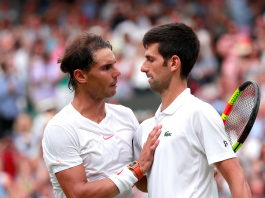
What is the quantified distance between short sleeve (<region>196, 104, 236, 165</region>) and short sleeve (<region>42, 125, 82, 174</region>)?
0.95 metres

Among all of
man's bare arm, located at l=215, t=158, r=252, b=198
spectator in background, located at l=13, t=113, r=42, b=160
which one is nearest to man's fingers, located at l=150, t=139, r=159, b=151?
man's bare arm, located at l=215, t=158, r=252, b=198

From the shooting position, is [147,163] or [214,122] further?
[147,163]

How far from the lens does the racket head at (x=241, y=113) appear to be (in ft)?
9.78

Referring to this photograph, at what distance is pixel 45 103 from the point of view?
983 centimetres

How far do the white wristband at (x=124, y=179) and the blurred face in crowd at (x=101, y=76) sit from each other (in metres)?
0.66

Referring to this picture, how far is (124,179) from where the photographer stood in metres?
3.14

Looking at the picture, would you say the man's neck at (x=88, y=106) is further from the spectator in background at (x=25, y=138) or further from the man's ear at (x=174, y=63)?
the spectator in background at (x=25, y=138)

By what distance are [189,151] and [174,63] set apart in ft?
2.19

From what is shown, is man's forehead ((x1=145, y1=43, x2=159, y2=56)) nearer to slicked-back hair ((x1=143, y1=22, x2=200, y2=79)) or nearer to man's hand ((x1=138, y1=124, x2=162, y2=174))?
slicked-back hair ((x1=143, y1=22, x2=200, y2=79))

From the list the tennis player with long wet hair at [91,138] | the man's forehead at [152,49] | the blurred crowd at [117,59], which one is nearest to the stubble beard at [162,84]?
the man's forehead at [152,49]

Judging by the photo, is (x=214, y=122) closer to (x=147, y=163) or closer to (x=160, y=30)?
(x=147, y=163)

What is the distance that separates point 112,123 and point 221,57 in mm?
5802

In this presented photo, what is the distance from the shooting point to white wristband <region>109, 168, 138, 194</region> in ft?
10.3

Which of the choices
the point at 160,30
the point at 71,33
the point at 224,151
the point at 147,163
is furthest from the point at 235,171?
the point at 71,33
